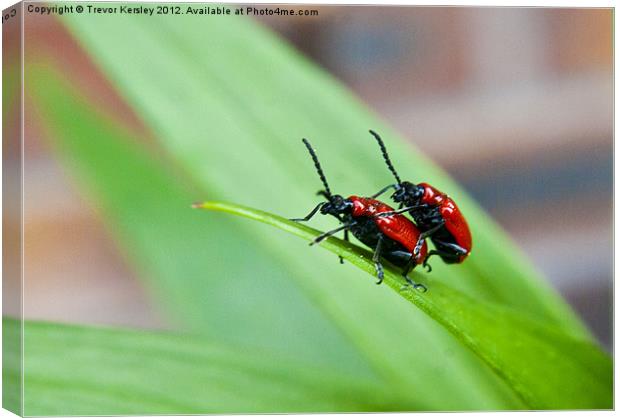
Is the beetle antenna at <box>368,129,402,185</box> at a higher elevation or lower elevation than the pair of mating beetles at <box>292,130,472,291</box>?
higher

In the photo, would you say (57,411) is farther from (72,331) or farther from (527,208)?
(527,208)

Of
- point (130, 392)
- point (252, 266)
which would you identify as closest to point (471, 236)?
point (252, 266)

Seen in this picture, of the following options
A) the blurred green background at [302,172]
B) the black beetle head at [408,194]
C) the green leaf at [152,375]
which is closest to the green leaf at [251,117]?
the blurred green background at [302,172]

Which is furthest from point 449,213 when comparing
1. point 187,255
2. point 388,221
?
point 187,255

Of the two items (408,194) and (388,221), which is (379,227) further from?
(408,194)

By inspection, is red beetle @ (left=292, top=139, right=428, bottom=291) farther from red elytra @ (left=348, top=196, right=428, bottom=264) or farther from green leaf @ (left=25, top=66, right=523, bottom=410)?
green leaf @ (left=25, top=66, right=523, bottom=410)

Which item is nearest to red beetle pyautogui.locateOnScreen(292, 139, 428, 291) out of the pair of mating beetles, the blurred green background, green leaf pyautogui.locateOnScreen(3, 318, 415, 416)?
the pair of mating beetles
